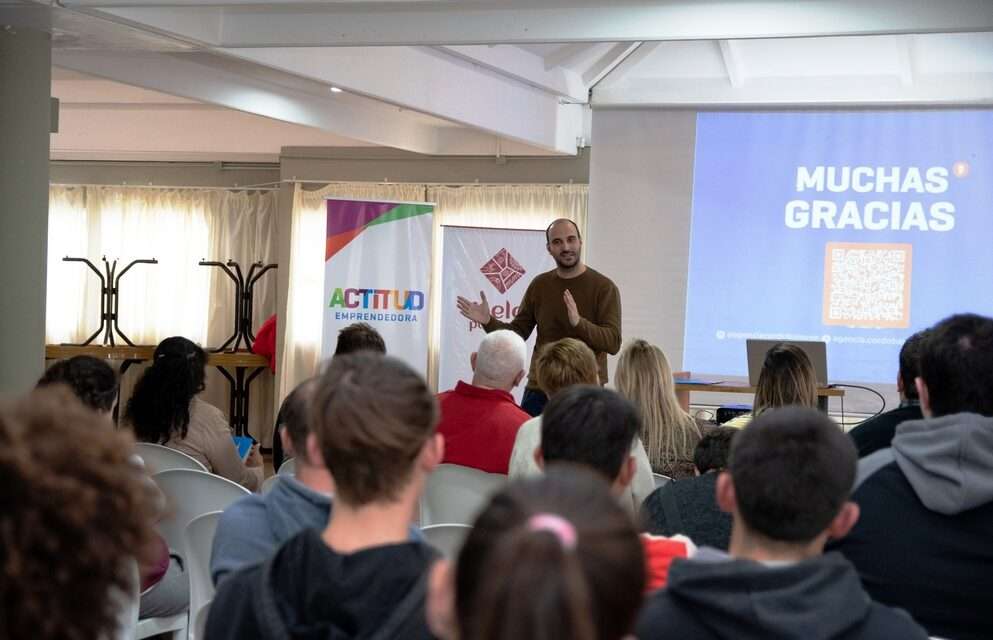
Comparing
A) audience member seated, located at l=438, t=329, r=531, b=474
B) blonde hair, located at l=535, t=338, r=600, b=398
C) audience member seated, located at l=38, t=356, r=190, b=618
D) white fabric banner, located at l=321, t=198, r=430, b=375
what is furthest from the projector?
audience member seated, located at l=38, t=356, r=190, b=618

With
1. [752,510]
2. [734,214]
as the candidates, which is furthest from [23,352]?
[752,510]

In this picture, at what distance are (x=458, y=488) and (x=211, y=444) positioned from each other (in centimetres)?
107

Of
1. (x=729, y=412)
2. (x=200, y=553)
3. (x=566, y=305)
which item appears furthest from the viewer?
(x=729, y=412)

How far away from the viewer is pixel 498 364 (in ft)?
13.9

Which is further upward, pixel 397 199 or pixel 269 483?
pixel 397 199

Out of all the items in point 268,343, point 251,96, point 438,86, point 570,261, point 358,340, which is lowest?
point 268,343

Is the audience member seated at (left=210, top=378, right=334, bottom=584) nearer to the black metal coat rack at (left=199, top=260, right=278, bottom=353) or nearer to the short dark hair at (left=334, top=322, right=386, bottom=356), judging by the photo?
the short dark hair at (left=334, top=322, right=386, bottom=356)

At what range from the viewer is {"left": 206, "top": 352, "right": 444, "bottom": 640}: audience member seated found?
1.46 m

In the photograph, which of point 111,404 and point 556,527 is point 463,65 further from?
point 556,527

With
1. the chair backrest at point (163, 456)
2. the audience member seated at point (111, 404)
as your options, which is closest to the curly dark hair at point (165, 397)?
the chair backrest at point (163, 456)

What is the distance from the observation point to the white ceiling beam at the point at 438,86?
22.5 feet

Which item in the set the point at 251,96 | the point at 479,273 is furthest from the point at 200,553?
the point at 479,273

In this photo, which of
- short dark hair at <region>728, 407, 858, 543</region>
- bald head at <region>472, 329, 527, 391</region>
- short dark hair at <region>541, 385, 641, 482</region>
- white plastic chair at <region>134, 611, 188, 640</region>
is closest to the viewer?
short dark hair at <region>728, 407, 858, 543</region>

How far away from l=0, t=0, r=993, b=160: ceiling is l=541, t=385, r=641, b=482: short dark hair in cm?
337
